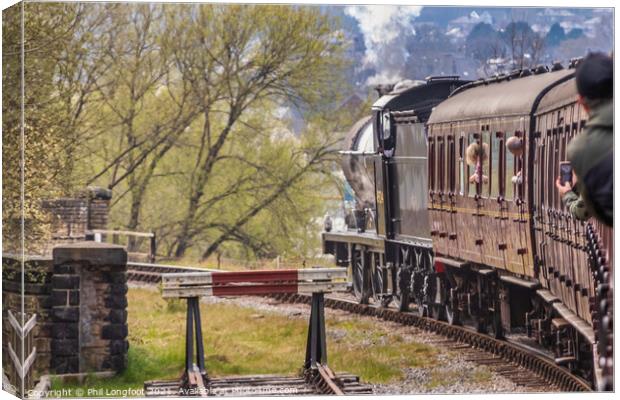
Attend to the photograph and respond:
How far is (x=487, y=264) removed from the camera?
48.9 feet

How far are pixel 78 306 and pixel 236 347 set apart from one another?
1454 millimetres

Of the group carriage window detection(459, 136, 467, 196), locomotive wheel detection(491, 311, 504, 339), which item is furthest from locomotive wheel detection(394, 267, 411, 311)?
carriage window detection(459, 136, 467, 196)

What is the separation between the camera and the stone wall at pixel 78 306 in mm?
13148

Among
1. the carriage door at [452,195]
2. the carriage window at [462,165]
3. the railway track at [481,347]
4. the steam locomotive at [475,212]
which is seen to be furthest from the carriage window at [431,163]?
the railway track at [481,347]

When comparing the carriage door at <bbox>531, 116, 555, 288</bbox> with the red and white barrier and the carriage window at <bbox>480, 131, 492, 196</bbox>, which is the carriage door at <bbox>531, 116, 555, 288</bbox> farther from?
the red and white barrier

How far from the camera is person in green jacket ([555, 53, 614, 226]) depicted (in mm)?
5641

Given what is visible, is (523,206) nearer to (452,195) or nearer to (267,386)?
(452,195)

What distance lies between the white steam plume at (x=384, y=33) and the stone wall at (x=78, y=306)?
→ 292 cm

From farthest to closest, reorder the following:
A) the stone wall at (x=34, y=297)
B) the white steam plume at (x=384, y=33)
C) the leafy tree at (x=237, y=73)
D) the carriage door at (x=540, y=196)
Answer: the leafy tree at (x=237, y=73) → the white steam plume at (x=384, y=33) → the stone wall at (x=34, y=297) → the carriage door at (x=540, y=196)

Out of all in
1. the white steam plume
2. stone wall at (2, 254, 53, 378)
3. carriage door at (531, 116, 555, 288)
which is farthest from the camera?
the white steam plume

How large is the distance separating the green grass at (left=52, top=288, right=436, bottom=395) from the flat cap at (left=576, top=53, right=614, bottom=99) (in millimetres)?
7729

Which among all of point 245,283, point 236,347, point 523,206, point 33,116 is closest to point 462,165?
point 523,206

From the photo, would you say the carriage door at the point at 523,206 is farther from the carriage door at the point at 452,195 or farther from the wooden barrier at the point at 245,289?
the wooden barrier at the point at 245,289

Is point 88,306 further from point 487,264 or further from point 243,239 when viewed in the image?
point 487,264
